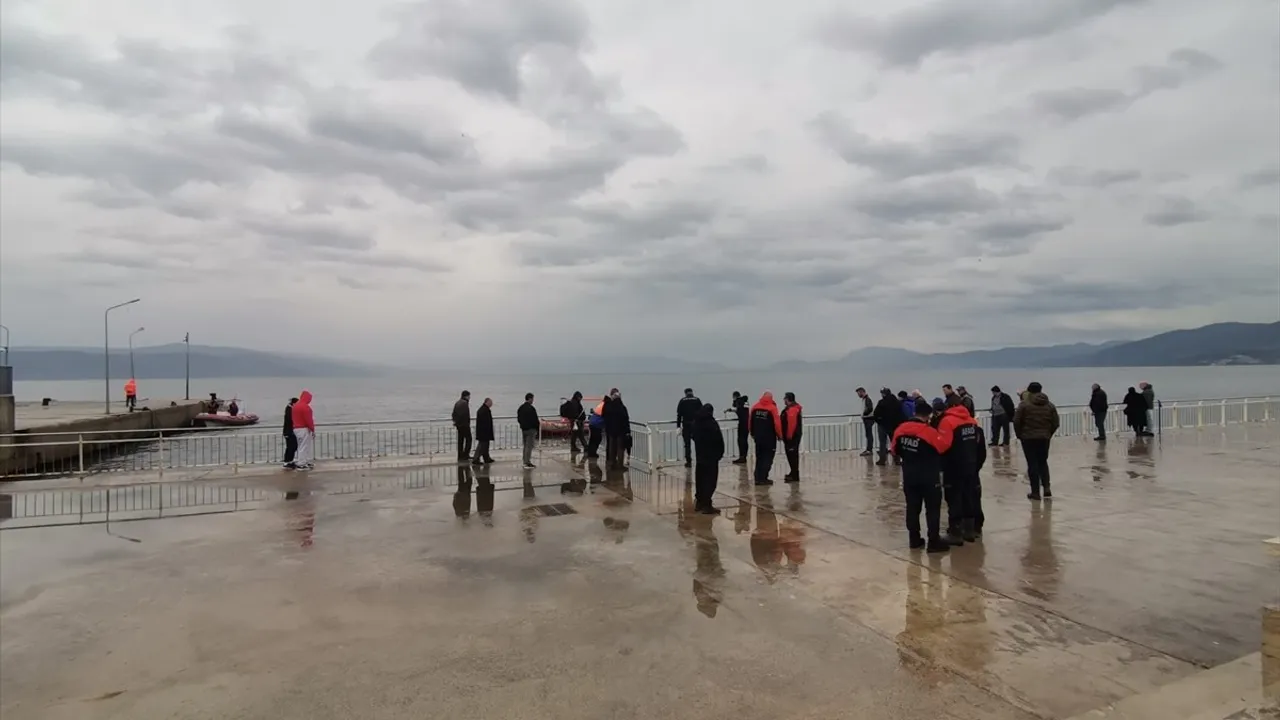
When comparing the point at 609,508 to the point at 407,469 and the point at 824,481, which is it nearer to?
the point at 824,481

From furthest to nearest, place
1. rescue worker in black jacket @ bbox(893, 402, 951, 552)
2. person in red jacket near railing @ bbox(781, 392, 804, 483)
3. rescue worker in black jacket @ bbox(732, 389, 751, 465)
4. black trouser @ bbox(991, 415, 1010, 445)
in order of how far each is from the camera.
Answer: black trouser @ bbox(991, 415, 1010, 445), rescue worker in black jacket @ bbox(732, 389, 751, 465), person in red jacket near railing @ bbox(781, 392, 804, 483), rescue worker in black jacket @ bbox(893, 402, 951, 552)

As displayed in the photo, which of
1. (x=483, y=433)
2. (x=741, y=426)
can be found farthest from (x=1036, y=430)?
(x=483, y=433)

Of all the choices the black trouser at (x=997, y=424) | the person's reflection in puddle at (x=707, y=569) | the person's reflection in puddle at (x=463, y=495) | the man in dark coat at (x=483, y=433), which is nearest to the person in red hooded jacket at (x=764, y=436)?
the person's reflection in puddle at (x=707, y=569)

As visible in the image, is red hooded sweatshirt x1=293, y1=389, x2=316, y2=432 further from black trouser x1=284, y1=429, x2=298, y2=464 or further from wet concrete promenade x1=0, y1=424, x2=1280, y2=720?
wet concrete promenade x1=0, y1=424, x2=1280, y2=720

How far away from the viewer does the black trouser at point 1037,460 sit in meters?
10.2

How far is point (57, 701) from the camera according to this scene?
4562mm

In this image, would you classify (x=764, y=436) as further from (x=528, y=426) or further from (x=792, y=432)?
(x=528, y=426)

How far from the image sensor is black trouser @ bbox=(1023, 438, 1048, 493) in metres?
10.2

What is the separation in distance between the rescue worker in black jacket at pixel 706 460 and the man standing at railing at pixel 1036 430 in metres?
4.42

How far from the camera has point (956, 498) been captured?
8.20 m

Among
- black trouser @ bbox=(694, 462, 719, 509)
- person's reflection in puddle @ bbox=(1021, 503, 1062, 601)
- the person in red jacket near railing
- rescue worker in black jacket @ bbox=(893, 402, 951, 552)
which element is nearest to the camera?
person's reflection in puddle @ bbox=(1021, 503, 1062, 601)

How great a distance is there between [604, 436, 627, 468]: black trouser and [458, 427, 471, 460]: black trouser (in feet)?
11.1

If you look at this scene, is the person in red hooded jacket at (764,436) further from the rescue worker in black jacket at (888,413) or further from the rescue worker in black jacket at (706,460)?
the rescue worker in black jacket at (888,413)

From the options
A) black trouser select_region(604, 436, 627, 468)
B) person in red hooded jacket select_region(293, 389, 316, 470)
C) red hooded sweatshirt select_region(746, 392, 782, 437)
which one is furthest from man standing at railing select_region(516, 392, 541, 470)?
red hooded sweatshirt select_region(746, 392, 782, 437)
